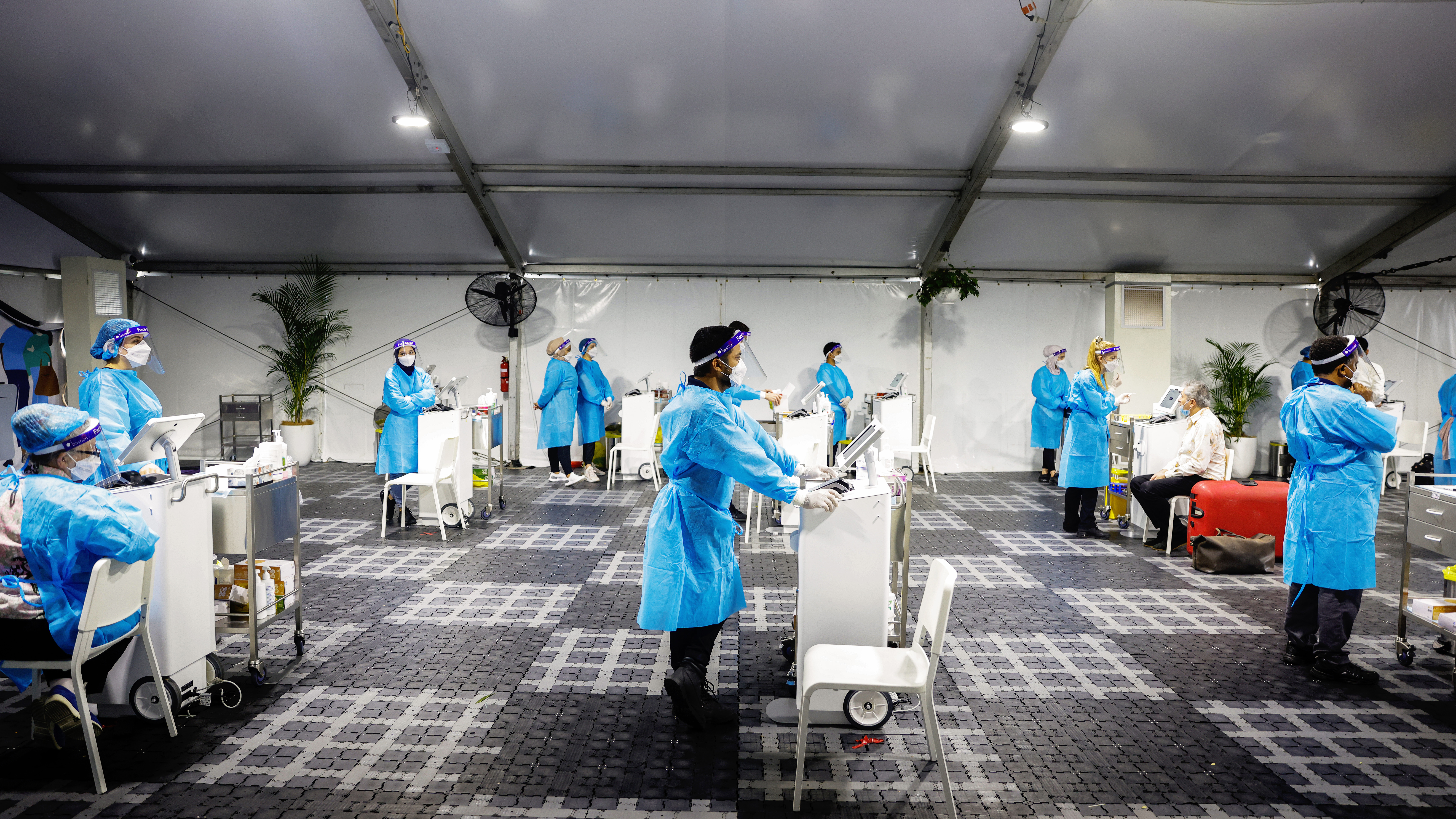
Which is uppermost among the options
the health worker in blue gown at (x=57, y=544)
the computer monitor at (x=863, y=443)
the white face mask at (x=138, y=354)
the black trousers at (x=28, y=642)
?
the white face mask at (x=138, y=354)

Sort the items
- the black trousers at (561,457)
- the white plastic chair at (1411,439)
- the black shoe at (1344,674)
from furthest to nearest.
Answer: the black trousers at (561,457) < the white plastic chair at (1411,439) < the black shoe at (1344,674)

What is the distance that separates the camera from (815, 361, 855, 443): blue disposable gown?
8641 mm

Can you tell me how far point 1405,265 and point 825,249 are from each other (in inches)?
262

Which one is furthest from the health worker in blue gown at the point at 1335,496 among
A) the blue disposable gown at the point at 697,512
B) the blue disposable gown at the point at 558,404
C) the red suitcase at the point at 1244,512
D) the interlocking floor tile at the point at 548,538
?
the blue disposable gown at the point at 558,404

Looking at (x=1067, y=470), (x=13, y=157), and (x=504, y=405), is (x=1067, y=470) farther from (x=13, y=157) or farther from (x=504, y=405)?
(x=13, y=157)

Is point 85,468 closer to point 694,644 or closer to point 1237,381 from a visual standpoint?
point 694,644

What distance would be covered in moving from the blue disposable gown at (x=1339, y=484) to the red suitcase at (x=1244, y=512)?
184 centimetres

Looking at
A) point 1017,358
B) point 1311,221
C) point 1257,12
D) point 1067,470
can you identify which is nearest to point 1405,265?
point 1311,221

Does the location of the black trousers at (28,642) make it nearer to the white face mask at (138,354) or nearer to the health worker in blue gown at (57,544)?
the health worker in blue gown at (57,544)

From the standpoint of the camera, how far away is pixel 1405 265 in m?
8.61

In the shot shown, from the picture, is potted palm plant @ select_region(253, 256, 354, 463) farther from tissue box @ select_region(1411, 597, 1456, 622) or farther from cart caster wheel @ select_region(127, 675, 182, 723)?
tissue box @ select_region(1411, 597, 1456, 622)

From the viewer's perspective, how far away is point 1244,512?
5.00 m

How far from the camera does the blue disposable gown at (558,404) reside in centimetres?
783

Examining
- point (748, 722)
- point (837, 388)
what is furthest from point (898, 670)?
point (837, 388)
